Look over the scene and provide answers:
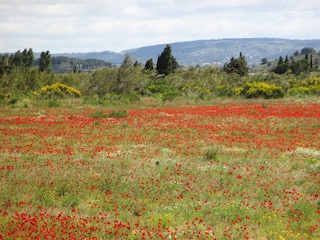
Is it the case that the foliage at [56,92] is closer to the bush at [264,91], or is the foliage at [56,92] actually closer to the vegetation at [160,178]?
the vegetation at [160,178]

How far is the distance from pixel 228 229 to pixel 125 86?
5058 cm

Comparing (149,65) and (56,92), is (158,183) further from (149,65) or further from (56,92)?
(149,65)

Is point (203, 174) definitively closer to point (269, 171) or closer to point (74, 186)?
point (269, 171)

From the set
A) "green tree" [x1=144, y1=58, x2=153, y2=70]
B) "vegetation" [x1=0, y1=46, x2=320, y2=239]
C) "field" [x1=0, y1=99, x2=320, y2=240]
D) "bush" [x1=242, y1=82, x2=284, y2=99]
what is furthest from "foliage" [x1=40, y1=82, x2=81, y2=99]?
"green tree" [x1=144, y1=58, x2=153, y2=70]

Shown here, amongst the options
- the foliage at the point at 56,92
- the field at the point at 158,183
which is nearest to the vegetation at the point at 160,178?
the field at the point at 158,183

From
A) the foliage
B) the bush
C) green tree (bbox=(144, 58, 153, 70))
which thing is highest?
green tree (bbox=(144, 58, 153, 70))

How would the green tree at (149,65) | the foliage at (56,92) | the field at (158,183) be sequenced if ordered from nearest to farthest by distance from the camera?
the field at (158,183) → the foliage at (56,92) → the green tree at (149,65)

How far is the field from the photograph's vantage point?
9.02 meters

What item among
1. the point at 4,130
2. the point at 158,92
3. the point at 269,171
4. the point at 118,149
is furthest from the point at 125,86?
the point at 269,171

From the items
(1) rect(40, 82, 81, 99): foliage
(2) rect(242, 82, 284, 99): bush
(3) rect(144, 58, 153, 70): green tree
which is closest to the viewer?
(1) rect(40, 82, 81, 99): foliage

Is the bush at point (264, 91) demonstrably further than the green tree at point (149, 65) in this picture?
No

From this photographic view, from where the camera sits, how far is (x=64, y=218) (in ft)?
30.2

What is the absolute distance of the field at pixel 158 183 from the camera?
29.6 feet

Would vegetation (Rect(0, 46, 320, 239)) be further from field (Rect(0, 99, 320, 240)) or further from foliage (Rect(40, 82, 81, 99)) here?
foliage (Rect(40, 82, 81, 99))
